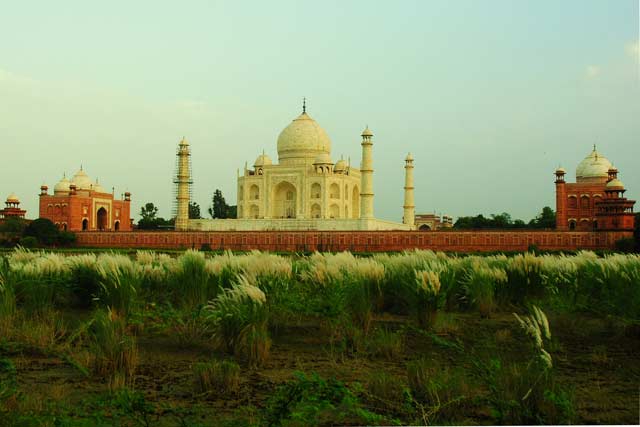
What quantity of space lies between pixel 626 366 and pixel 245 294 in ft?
8.19

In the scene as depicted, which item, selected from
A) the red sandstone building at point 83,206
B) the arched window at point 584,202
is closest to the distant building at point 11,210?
the red sandstone building at point 83,206

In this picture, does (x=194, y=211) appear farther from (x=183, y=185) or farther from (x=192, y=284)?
(x=192, y=284)

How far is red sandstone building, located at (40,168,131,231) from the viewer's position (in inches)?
1439

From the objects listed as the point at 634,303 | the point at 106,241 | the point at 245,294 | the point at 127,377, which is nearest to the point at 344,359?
the point at 245,294

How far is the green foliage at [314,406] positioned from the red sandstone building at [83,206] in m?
33.4

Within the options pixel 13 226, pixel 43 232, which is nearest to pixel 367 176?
pixel 43 232

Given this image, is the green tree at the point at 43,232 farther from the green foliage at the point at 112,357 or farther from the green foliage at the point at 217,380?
the green foliage at the point at 217,380

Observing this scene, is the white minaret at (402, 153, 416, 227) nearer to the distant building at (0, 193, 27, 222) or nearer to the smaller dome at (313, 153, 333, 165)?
the smaller dome at (313, 153, 333, 165)

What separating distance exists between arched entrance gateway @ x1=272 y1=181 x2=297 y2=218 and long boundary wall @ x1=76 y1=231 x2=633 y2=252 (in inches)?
249

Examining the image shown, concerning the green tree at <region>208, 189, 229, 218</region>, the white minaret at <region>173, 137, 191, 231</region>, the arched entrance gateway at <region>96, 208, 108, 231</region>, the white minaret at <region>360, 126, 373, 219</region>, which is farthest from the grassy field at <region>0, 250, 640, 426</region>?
the green tree at <region>208, 189, 229, 218</region>

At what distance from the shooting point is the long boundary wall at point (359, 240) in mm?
26172

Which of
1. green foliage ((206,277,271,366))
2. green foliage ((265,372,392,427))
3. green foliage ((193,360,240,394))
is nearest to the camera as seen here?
green foliage ((265,372,392,427))

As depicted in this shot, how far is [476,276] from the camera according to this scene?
6.25 m

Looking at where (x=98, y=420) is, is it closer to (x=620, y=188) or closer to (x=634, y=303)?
(x=634, y=303)
